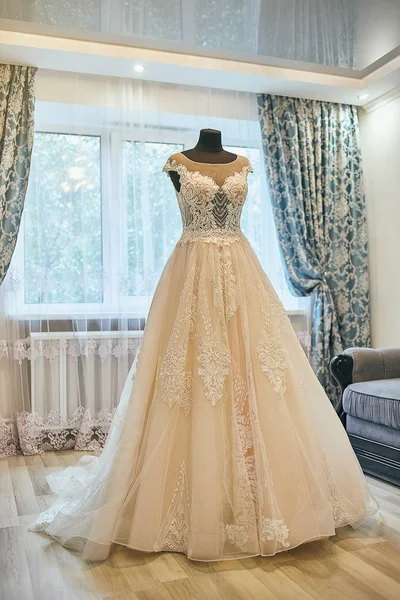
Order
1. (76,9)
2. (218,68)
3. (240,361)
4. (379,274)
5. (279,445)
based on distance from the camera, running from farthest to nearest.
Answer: (379,274), (218,68), (76,9), (240,361), (279,445)

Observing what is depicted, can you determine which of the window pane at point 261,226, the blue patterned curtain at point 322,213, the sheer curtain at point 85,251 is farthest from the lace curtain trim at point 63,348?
the blue patterned curtain at point 322,213

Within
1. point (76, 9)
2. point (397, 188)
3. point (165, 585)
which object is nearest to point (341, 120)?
point (397, 188)

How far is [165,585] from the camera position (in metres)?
2.07

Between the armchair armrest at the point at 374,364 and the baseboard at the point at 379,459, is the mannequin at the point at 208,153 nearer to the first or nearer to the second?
the armchair armrest at the point at 374,364

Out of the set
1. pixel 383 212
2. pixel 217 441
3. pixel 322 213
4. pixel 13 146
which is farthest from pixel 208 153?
pixel 383 212

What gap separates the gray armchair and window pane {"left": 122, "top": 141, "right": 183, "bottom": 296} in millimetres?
1403

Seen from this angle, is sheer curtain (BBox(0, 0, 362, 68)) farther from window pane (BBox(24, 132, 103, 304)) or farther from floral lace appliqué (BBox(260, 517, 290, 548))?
floral lace appliqué (BBox(260, 517, 290, 548))

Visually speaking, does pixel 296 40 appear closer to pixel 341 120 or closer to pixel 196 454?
pixel 341 120

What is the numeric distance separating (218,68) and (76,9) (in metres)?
1.06

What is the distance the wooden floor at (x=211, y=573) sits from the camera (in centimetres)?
202

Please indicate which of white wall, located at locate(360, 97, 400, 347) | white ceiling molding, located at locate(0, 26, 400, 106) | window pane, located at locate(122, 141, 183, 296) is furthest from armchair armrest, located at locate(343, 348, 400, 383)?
white ceiling molding, located at locate(0, 26, 400, 106)

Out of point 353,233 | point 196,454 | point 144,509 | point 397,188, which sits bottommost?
point 144,509

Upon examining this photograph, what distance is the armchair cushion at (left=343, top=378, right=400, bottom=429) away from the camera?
3305 mm

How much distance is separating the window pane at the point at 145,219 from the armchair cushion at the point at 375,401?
60.6 inches
